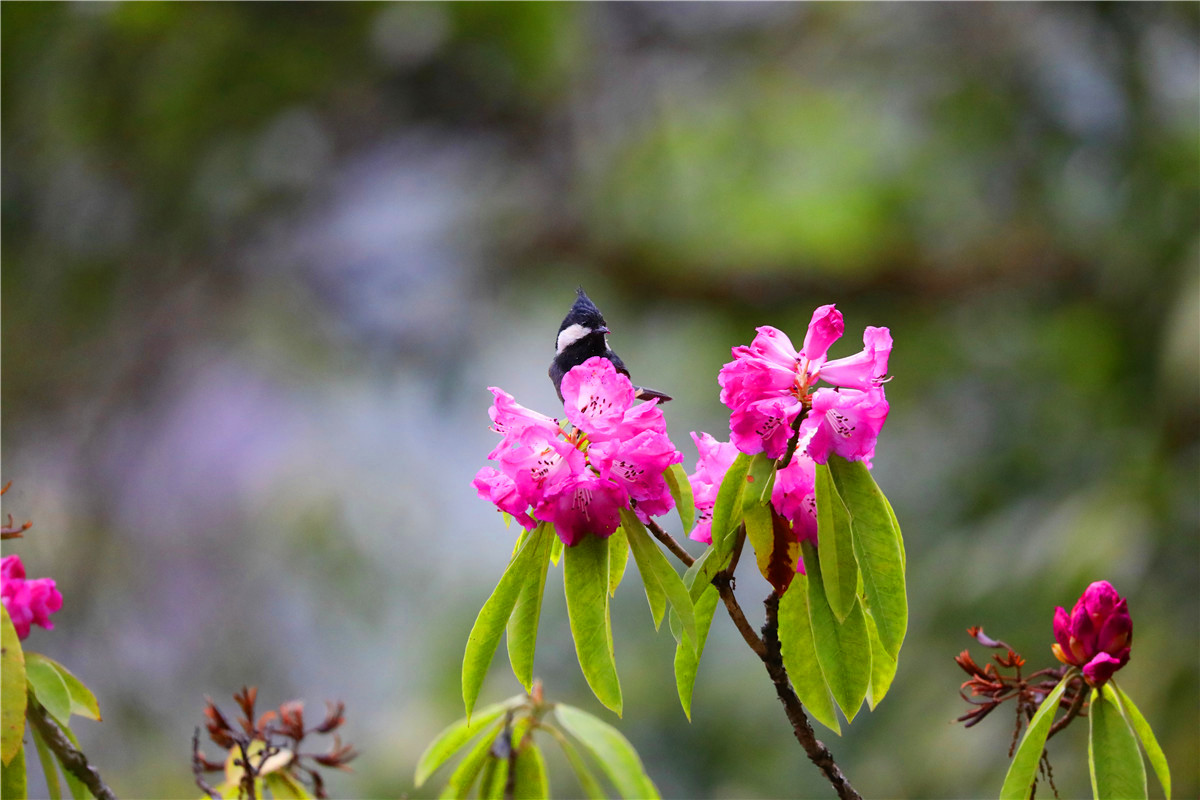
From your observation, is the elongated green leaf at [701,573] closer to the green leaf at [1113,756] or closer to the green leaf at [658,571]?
the green leaf at [658,571]

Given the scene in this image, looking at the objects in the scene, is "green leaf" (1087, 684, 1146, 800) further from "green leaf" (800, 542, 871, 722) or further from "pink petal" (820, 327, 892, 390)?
"pink petal" (820, 327, 892, 390)

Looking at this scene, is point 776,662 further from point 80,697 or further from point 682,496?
point 80,697

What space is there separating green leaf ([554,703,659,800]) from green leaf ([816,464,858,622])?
222mm

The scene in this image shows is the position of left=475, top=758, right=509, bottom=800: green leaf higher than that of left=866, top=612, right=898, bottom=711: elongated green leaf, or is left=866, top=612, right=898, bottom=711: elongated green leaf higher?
left=866, top=612, right=898, bottom=711: elongated green leaf

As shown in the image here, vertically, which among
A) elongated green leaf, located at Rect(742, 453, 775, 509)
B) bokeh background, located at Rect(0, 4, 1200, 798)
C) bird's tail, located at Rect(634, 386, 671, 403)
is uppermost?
bokeh background, located at Rect(0, 4, 1200, 798)

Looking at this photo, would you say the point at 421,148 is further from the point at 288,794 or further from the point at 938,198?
the point at 288,794

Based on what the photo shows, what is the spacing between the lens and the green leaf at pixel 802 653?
1.89ft

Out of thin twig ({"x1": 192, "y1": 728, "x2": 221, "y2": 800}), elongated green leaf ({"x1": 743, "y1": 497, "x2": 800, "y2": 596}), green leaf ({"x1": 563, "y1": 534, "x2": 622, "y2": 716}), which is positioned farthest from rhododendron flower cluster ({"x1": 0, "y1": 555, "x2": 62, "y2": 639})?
elongated green leaf ({"x1": 743, "y1": 497, "x2": 800, "y2": 596})

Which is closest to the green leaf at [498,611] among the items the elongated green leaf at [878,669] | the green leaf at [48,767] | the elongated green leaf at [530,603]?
the elongated green leaf at [530,603]

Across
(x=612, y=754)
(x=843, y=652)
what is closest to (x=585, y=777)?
(x=612, y=754)

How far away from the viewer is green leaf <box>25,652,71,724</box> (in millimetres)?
644

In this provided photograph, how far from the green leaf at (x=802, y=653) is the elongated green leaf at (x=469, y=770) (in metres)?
0.24

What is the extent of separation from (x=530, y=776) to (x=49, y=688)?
332 millimetres

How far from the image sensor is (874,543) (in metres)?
0.54
